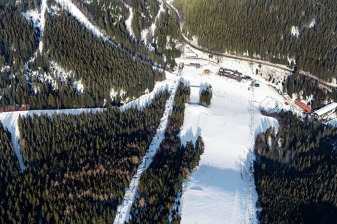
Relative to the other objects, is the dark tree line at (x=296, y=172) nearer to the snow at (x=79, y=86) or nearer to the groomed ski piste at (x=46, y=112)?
the groomed ski piste at (x=46, y=112)

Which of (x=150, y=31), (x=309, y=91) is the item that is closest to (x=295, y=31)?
(x=309, y=91)

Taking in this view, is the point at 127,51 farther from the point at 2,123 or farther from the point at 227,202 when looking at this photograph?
the point at 227,202

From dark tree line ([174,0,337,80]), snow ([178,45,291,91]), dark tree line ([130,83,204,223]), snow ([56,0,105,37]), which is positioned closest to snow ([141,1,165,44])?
dark tree line ([174,0,337,80])

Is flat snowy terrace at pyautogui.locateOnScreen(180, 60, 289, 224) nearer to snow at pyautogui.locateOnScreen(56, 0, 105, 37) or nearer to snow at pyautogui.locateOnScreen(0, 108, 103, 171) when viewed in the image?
snow at pyautogui.locateOnScreen(0, 108, 103, 171)

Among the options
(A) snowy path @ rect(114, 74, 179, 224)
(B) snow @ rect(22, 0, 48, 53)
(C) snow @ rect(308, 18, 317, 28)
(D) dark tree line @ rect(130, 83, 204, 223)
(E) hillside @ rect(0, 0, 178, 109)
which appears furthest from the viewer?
(C) snow @ rect(308, 18, 317, 28)

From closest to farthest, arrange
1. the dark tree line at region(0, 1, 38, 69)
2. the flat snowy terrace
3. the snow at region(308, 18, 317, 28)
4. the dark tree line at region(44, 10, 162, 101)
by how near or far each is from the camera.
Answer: the flat snowy terrace → the dark tree line at region(44, 10, 162, 101) → the dark tree line at region(0, 1, 38, 69) → the snow at region(308, 18, 317, 28)
